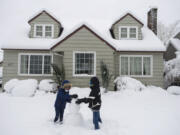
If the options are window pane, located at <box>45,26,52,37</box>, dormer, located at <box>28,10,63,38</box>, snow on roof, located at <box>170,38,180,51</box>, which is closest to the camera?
dormer, located at <box>28,10,63,38</box>

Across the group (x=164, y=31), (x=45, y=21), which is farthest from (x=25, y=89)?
(x=164, y=31)

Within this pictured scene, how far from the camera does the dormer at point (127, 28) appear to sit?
14.4 m

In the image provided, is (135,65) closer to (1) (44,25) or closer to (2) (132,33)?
(2) (132,33)

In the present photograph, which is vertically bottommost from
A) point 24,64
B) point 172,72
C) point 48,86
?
point 48,86

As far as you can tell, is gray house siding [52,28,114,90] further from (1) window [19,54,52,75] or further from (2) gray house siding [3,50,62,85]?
(2) gray house siding [3,50,62,85]

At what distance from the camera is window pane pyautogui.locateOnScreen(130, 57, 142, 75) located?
1361 centimetres

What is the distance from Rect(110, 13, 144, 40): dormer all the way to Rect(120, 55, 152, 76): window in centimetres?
193

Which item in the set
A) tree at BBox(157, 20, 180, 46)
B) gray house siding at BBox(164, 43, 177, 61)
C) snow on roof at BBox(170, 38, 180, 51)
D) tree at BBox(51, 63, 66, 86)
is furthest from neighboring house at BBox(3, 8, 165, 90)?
tree at BBox(157, 20, 180, 46)

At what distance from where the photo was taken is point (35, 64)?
13.3 metres

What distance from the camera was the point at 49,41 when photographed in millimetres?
13703

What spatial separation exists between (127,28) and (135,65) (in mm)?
3403

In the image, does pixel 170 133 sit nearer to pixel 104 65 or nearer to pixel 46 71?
pixel 104 65

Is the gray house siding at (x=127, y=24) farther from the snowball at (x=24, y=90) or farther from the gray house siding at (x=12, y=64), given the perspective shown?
the snowball at (x=24, y=90)

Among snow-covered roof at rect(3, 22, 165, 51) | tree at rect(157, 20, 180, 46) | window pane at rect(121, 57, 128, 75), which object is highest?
tree at rect(157, 20, 180, 46)
